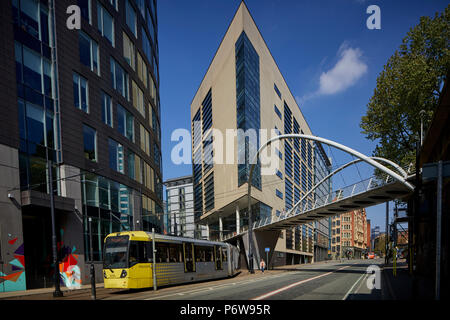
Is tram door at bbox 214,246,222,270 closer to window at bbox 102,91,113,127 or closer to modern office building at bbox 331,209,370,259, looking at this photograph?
window at bbox 102,91,113,127

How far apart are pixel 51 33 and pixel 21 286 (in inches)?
672

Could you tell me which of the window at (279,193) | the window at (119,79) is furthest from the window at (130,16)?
the window at (279,193)

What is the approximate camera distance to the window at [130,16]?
1410 inches

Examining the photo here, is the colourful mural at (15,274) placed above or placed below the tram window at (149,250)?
below

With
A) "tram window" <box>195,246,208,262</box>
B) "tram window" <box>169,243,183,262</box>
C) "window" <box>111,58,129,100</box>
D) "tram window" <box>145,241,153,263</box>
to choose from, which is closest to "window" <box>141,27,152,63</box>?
"window" <box>111,58,129,100</box>

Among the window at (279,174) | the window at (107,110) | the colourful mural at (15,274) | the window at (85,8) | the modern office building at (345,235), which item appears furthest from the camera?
the modern office building at (345,235)

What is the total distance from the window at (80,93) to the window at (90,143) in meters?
1.60

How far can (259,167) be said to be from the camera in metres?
49.7

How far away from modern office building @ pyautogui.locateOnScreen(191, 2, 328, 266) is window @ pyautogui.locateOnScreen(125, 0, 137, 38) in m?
16.0

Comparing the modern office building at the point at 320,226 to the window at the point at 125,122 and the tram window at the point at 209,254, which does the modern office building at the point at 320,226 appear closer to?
the window at the point at 125,122

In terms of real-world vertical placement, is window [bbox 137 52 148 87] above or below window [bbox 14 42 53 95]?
above

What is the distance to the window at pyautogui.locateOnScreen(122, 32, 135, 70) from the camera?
113 feet

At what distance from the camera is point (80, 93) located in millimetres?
26641
